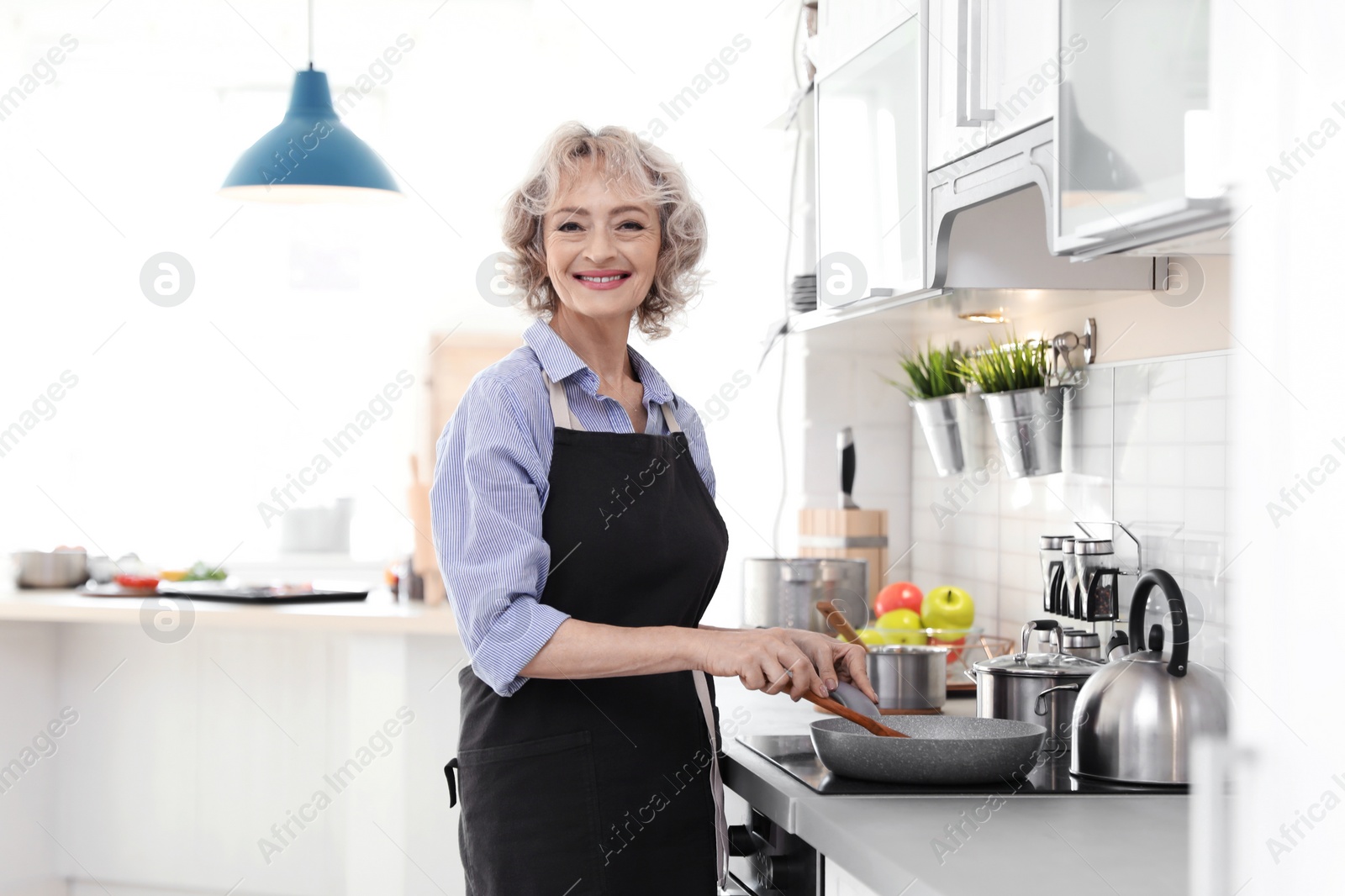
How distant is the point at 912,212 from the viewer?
5.66 feet

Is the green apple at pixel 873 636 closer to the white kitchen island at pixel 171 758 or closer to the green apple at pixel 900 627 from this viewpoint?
the green apple at pixel 900 627

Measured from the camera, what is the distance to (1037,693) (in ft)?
5.19

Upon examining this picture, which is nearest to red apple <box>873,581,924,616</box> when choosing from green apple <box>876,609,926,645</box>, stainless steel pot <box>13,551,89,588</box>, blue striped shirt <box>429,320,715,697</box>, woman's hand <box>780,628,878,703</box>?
green apple <box>876,609,926,645</box>

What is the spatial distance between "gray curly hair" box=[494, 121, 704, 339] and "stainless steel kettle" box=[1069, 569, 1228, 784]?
704 millimetres

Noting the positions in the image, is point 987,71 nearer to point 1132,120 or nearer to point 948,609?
point 1132,120

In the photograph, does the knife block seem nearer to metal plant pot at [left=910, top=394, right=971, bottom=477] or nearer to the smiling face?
metal plant pot at [left=910, top=394, right=971, bottom=477]

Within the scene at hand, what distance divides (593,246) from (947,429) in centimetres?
116

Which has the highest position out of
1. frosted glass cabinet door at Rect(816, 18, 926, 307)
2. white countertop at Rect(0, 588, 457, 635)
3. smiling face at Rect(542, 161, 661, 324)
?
frosted glass cabinet door at Rect(816, 18, 926, 307)

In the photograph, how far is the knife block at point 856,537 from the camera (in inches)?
109

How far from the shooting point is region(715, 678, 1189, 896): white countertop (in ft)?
3.43

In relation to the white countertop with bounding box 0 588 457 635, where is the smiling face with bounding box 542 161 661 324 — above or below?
above

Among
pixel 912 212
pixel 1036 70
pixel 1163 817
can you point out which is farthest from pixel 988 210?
pixel 1163 817

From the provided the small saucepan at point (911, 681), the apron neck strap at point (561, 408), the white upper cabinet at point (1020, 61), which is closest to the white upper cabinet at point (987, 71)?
the white upper cabinet at point (1020, 61)

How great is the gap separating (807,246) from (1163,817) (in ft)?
5.37
